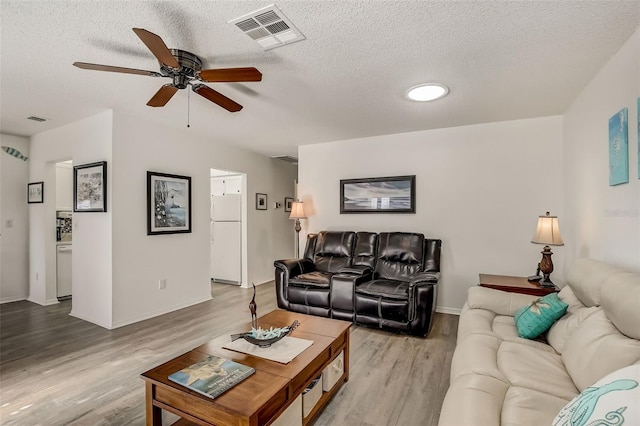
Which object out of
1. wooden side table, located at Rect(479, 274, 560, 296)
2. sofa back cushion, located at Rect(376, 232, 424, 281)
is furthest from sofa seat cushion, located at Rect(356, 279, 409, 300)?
wooden side table, located at Rect(479, 274, 560, 296)

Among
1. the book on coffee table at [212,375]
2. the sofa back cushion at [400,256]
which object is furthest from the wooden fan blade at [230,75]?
the sofa back cushion at [400,256]

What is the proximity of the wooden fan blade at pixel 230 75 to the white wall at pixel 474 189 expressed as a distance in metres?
2.81

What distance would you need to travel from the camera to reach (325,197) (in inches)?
195

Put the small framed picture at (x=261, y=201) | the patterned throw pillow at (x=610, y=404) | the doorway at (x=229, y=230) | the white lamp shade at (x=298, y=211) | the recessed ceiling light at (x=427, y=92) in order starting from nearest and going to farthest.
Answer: the patterned throw pillow at (x=610, y=404), the recessed ceiling light at (x=427, y=92), the white lamp shade at (x=298, y=211), the doorway at (x=229, y=230), the small framed picture at (x=261, y=201)

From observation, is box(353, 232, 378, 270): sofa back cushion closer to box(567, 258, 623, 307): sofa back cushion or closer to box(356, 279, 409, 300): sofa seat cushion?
box(356, 279, 409, 300): sofa seat cushion

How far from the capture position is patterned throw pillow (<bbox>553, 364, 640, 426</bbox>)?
29.9 inches

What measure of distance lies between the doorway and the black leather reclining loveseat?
5.12ft

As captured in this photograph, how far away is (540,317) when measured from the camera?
2.00 m

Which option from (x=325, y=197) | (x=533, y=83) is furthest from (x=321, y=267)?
(x=533, y=83)

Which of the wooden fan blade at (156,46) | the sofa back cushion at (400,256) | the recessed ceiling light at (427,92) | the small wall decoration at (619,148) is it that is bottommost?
the sofa back cushion at (400,256)

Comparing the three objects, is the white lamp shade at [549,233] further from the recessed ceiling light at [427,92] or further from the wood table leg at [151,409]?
the wood table leg at [151,409]

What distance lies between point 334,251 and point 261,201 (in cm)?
206

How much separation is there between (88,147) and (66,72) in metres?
1.43

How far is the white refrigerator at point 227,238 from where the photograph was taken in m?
5.54
